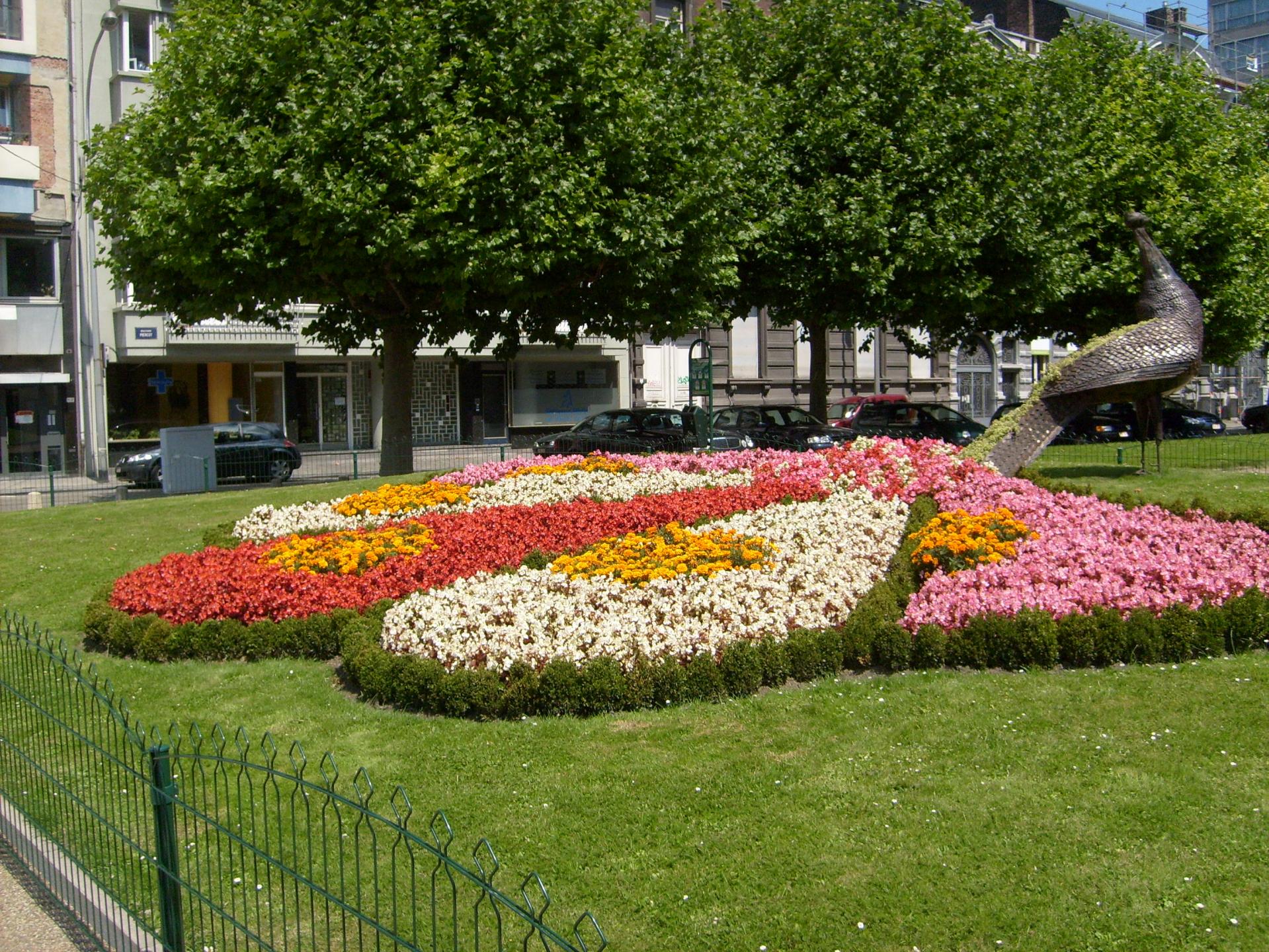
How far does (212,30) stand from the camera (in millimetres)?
19375

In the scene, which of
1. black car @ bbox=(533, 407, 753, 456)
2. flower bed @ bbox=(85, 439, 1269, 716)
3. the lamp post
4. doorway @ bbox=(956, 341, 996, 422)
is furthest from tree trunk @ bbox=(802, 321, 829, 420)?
doorway @ bbox=(956, 341, 996, 422)

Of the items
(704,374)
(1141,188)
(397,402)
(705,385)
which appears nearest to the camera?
(705,385)

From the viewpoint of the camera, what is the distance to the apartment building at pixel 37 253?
30672mm

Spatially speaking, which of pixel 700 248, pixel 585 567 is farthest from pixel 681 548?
pixel 700 248

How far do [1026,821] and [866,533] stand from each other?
5.80 meters

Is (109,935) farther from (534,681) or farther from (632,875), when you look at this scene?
(534,681)

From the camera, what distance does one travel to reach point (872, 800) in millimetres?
6004

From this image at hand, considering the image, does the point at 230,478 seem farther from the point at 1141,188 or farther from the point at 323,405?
the point at 1141,188

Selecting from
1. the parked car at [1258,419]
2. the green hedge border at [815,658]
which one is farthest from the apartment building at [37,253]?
the parked car at [1258,419]

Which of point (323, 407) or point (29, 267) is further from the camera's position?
point (323, 407)

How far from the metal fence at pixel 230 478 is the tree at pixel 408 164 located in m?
3.65

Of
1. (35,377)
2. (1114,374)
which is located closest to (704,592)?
(1114,374)

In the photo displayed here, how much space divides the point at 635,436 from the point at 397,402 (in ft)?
21.9

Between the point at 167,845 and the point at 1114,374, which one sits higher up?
the point at 1114,374
